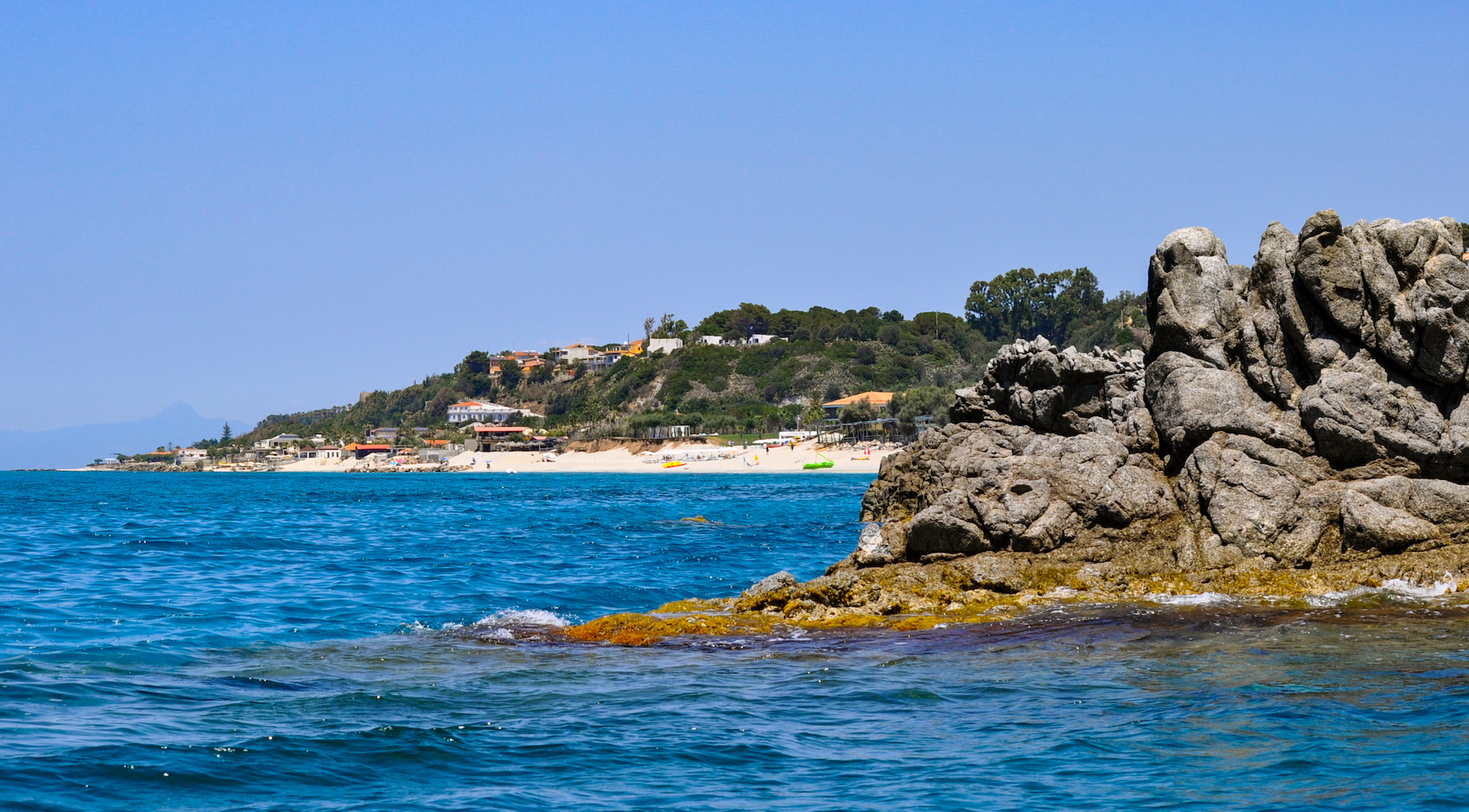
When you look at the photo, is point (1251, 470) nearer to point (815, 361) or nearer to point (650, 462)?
point (650, 462)

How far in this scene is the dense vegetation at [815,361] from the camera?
13562 centimetres

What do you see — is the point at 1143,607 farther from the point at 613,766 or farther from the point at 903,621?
the point at 613,766

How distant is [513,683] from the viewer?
10.7 meters

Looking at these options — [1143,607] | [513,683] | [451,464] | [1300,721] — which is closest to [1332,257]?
[1143,607]

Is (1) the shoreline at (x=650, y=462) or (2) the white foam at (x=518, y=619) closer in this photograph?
(2) the white foam at (x=518, y=619)

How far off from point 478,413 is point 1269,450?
17152 cm

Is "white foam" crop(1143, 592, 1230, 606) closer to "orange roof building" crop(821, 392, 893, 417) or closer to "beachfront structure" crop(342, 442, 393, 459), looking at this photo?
"orange roof building" crop(821, 392, 893, 417)

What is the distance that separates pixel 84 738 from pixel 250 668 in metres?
2.90

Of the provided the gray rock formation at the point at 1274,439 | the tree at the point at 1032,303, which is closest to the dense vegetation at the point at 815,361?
the tree at the point at 1032,303

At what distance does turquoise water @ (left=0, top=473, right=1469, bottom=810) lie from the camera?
749cm

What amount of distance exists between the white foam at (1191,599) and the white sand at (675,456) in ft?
229

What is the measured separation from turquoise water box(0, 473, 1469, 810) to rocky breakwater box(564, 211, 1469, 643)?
3.82ft

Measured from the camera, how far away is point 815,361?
157 metres

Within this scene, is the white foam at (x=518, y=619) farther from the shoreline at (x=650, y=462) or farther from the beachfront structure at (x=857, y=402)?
the beachfront structure at (x=857, y=402)
